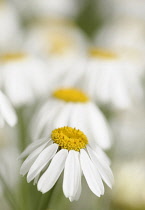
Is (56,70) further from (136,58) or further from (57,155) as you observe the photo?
(57,155)

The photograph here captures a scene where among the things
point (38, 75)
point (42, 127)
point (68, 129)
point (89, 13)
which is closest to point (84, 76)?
point (38, 75)

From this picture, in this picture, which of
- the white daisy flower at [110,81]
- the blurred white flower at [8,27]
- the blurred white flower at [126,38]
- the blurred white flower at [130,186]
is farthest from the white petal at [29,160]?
the blurred white flower at [8,27]

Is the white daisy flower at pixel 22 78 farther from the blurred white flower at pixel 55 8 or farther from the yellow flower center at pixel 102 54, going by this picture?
the blurred white flower at pixel 55 8

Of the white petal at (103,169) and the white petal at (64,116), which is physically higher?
the white petal at (103,169)

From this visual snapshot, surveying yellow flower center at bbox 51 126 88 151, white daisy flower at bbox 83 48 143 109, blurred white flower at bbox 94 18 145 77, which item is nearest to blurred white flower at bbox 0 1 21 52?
blurred white flower at bbox 94 18 145 77

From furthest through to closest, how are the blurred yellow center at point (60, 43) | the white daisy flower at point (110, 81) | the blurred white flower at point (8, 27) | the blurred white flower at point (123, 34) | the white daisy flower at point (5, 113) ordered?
the blurred white flower at point (8, 27) → the blurred white flower at point (123, 34) → the blurred yellow center at point (60, 43) → the white daisy flower at point (110, 81) → the white daisy flower at point (5, 113)

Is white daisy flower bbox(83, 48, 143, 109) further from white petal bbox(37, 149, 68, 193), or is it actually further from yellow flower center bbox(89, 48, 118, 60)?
white petal bbox(37, 149, 68, 193)
